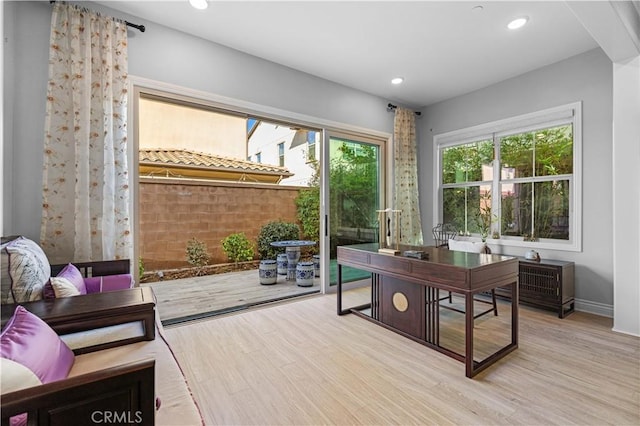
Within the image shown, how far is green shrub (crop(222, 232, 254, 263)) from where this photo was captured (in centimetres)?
595

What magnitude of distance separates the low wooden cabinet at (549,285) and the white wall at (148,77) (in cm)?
287

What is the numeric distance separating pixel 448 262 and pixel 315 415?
1.39 m

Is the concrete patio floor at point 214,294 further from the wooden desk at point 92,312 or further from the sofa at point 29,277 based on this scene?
the wooden desk at point 92,312

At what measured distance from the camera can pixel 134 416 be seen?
35.8 inches

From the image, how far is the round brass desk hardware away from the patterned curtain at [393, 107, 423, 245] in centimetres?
209

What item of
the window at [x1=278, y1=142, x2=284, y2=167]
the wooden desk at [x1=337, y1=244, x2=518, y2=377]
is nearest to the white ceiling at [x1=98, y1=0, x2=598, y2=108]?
the wooden desk at [x1=337, y1=244, x2=518, y2=377]

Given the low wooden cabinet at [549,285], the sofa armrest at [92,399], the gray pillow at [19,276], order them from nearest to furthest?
the sofa armrest at [92,399]
the gray pillow at [19,276]
the low wooden cabinet at [549,285]

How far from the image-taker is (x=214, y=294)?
4.23 m

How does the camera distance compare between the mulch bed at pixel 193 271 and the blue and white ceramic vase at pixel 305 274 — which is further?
the mulch bed at pixel 193 271

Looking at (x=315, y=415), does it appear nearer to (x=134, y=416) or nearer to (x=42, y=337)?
(x=134, y=416)

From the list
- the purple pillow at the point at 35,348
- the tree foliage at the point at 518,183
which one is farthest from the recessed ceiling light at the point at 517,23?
the purple pillow at the point at 35,348

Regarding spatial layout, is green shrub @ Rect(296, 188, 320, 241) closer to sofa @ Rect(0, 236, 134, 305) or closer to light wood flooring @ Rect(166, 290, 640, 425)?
light wood flooring @ Rect(166, 290, 640, 425)

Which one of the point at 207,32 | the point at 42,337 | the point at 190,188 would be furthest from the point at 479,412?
the point at 190,188

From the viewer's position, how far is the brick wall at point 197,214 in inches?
206
